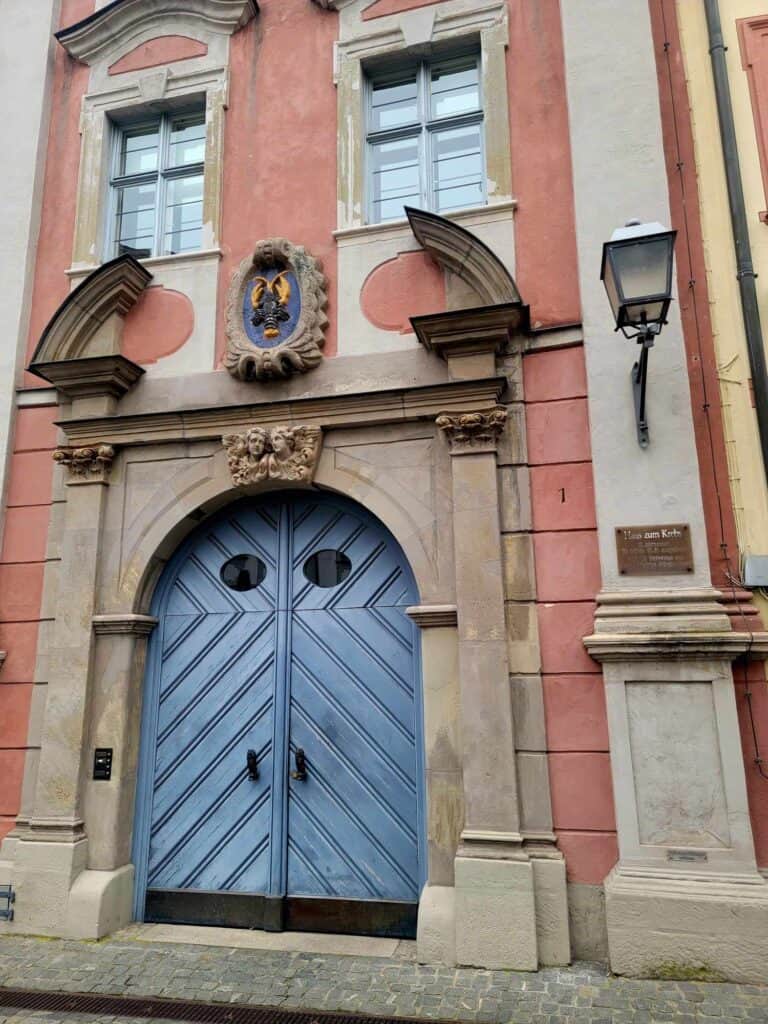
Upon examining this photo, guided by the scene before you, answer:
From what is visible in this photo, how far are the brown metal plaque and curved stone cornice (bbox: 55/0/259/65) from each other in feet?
17.6

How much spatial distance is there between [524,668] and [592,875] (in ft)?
4.04

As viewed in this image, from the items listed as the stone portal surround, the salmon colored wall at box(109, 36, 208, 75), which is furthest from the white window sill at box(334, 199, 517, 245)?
the salmon colored wall at box(109, 36, 208, 75)

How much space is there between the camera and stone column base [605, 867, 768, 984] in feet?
13.8

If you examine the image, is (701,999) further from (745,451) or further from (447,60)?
(447,60)

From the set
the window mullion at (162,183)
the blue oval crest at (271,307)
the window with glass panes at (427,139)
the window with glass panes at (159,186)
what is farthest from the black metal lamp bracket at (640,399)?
the window mullion at (162,183)

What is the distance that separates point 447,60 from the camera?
6.36m

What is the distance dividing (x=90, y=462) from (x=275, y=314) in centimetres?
178

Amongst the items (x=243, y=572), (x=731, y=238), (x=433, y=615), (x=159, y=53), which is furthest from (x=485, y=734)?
(x=159, y=53)

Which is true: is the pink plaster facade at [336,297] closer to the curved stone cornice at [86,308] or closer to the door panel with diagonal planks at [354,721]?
the curved stone cornice at [86,308]

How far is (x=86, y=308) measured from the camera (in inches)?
244

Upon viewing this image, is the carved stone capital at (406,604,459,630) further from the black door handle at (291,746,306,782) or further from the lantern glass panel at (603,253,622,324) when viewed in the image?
the lantern glass panel at (603,253,622,324)

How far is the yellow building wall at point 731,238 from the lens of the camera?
493cm

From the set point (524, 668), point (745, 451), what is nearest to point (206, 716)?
point (524, 668)

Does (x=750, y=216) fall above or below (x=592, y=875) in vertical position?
above
